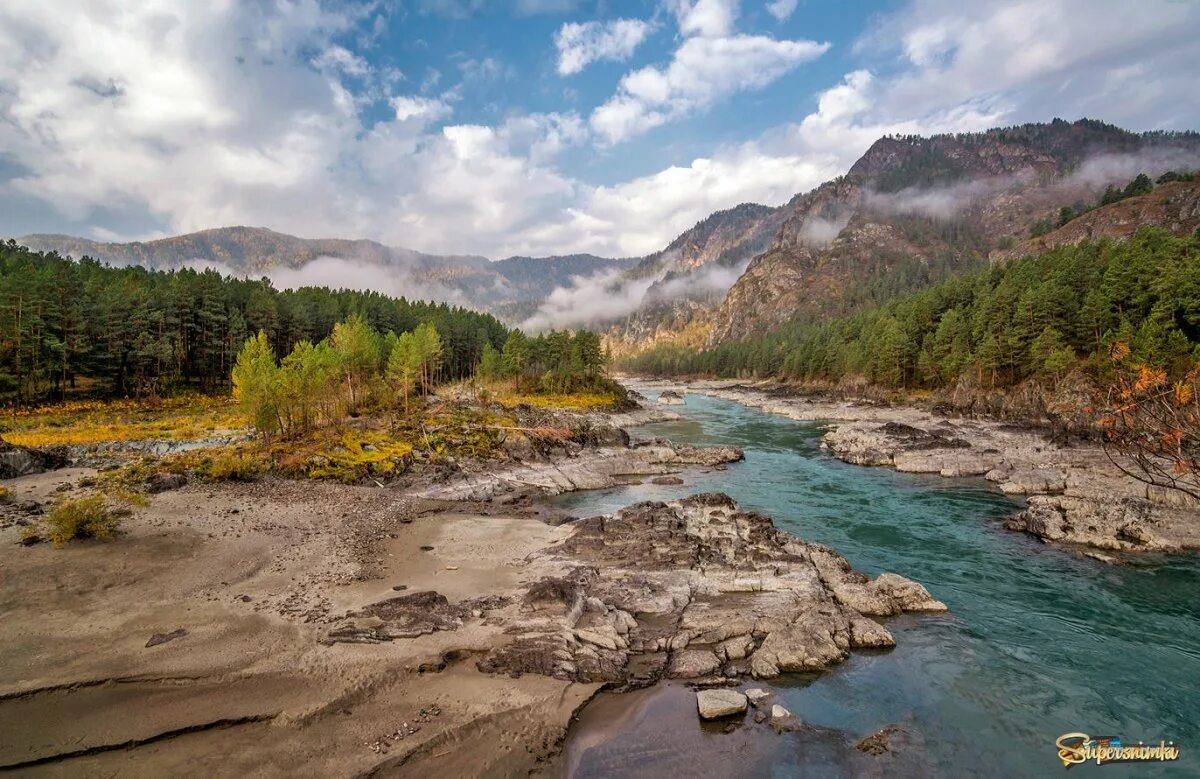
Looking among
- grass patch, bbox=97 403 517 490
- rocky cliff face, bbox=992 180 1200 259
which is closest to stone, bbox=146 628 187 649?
grass patch, bbox=97 403 517 490

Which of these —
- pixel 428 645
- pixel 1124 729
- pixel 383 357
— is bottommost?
pixel 1124 729

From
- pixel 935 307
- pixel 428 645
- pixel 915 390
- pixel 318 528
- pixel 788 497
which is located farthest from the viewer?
pixel 935 307

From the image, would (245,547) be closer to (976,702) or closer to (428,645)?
(428,645)

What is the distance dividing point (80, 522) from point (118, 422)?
44.3 meters

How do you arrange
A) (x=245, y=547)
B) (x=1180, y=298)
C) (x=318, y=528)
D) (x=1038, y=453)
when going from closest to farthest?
(x=245, y=547) < (x=318, y=528) < (x=1038, y=453) < (x=1180, y=298)

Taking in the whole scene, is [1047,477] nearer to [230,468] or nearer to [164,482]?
[230,468]

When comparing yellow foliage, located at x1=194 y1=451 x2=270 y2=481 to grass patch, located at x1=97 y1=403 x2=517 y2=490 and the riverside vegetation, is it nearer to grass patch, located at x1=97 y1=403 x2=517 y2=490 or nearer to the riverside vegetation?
grass patch, located at x1=97 y1=403 x2=517 y2=490

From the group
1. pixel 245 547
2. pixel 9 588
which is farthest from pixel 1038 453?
pixel 9 588

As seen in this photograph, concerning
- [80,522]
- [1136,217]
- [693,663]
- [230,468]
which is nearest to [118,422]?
[230,468]

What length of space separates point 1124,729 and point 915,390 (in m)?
107

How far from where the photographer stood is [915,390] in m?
114

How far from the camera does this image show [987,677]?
20.6 meters

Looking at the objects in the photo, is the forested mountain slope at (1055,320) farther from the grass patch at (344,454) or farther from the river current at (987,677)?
the grass patch at (344,454)

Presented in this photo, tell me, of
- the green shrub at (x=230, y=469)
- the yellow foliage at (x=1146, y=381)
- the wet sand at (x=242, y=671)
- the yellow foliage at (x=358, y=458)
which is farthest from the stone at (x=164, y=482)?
the yellow foliage at (x=1146, y=381)
